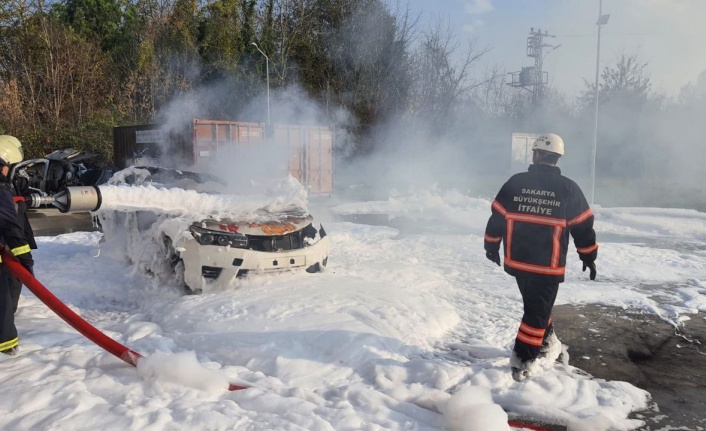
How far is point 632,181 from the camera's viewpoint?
24594 millimetres

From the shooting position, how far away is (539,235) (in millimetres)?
3658

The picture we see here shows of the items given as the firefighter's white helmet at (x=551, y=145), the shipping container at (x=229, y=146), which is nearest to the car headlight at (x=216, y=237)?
the firefighter's white helmet at (x=551, y=145)

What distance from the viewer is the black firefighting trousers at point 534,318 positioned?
3.57m

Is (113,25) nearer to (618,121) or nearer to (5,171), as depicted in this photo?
(618,121)

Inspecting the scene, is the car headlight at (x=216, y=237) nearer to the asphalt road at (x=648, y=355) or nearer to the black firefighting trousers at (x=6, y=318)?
the black firefighting trousers at (x=6, y=318)

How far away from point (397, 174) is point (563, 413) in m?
17.5

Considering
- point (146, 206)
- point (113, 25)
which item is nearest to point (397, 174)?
point (146, 206)

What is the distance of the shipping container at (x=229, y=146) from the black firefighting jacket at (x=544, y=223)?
7.62 m

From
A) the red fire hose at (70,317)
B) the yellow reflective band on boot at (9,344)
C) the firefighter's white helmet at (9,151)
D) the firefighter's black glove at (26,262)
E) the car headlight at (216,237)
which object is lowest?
the yellow reflective band on boot at (9,344)

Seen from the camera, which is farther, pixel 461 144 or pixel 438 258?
pixel 461 144

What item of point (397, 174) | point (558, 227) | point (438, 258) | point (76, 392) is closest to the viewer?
point (76, 392)

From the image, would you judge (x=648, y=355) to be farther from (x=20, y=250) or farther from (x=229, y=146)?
(x=229, y=146)

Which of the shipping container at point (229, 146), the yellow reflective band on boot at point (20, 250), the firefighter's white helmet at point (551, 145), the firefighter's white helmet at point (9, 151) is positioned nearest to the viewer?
the firefighter's white helmet at point (551, 145)

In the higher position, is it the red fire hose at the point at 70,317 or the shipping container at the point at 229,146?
the shipping container at the point at 229,146
